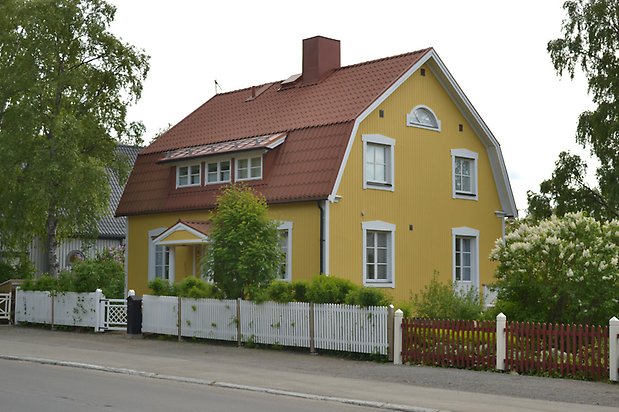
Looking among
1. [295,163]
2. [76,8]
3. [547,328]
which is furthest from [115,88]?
[547,328]

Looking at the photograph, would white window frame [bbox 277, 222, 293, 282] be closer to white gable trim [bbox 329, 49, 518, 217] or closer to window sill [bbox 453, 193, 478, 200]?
white gable trim [bbox 329, 49, 518, 217]

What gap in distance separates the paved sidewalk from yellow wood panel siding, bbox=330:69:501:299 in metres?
5.64

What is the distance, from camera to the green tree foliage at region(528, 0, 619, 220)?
111 ft

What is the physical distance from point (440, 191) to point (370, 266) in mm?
3938

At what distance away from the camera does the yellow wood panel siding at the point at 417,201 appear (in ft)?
86.9

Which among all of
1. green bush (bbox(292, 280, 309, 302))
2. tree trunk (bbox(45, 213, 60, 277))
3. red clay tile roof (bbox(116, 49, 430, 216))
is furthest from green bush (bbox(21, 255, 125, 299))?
green bush (bbox(292, 280, 309, 302))

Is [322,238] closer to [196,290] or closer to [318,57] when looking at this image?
[196,290]

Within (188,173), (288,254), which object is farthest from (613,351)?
(188,173)

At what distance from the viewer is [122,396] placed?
13508mm

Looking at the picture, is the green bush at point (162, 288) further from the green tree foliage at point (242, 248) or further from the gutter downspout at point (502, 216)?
the gutter downspout at point (502, 216)

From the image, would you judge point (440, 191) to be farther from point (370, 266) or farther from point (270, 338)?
point (270, 338)

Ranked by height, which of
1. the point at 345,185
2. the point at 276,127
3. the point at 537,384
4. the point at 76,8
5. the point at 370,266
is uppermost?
the point at 76,8

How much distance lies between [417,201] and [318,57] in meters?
6.16

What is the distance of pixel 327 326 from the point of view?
68.2ft
